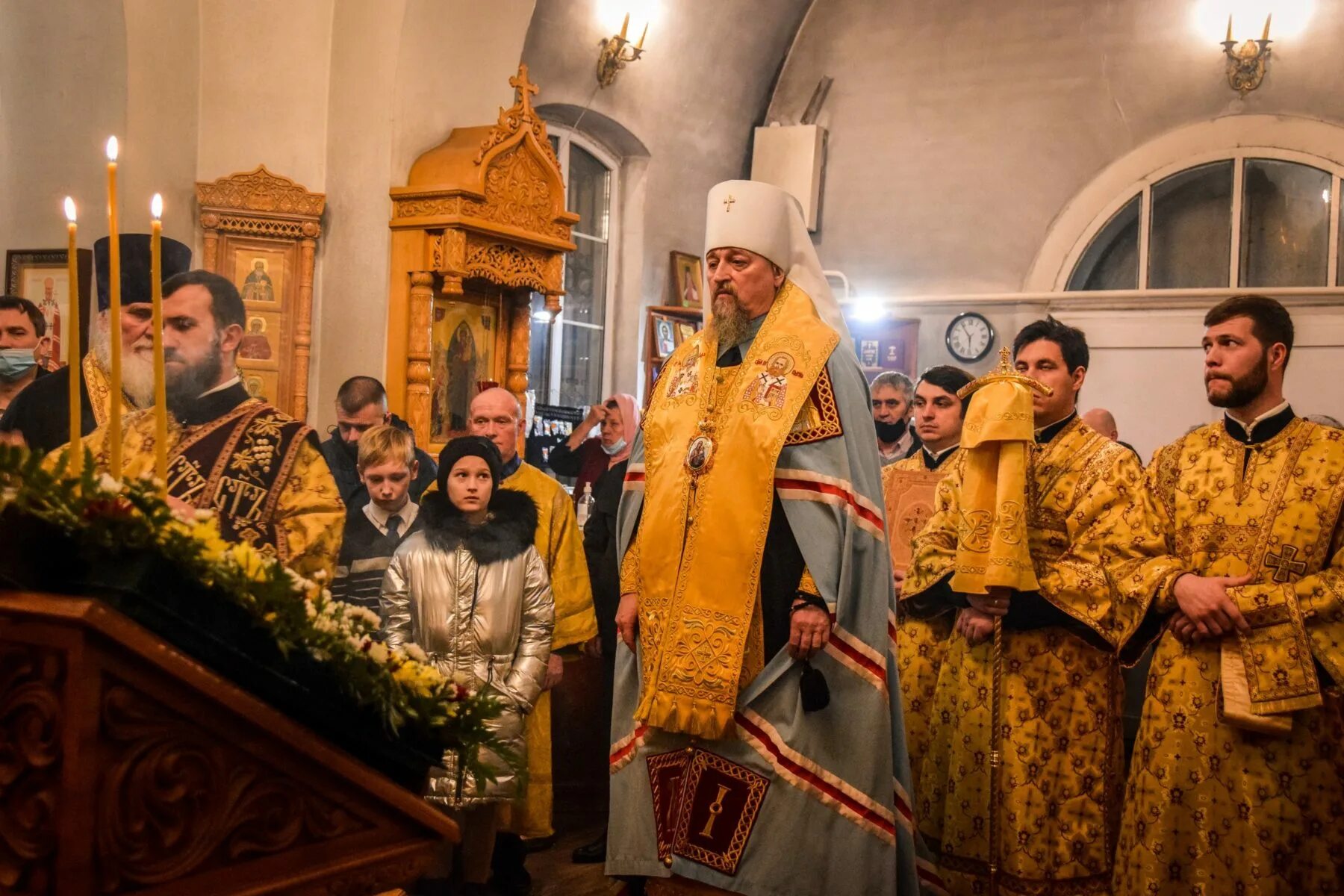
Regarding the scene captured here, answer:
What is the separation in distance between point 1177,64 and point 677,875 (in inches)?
348

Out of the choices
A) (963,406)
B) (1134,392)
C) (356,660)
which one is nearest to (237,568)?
(356,660)

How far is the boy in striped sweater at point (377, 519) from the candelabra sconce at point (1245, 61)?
318 inches

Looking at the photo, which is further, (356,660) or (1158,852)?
(1158,852)

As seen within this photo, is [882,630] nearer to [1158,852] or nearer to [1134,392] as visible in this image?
[1158,852]

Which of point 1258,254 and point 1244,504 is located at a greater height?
point 1258,254

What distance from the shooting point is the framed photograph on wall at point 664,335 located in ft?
35.0

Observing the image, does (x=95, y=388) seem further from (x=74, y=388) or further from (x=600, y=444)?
(x=600, y=444)

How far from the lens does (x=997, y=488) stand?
396 cm

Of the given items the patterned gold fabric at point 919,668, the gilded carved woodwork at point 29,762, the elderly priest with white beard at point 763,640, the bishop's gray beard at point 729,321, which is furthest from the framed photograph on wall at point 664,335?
the gilded carved woodwork at point 29,762

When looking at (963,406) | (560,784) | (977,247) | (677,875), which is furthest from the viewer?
(977,247)

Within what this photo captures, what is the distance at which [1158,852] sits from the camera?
11.8 ft

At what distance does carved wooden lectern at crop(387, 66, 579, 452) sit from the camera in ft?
21.6

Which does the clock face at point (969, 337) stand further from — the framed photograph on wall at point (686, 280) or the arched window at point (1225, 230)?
the framed photograph on wall at point (686, 280)

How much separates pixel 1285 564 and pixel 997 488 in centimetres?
84
